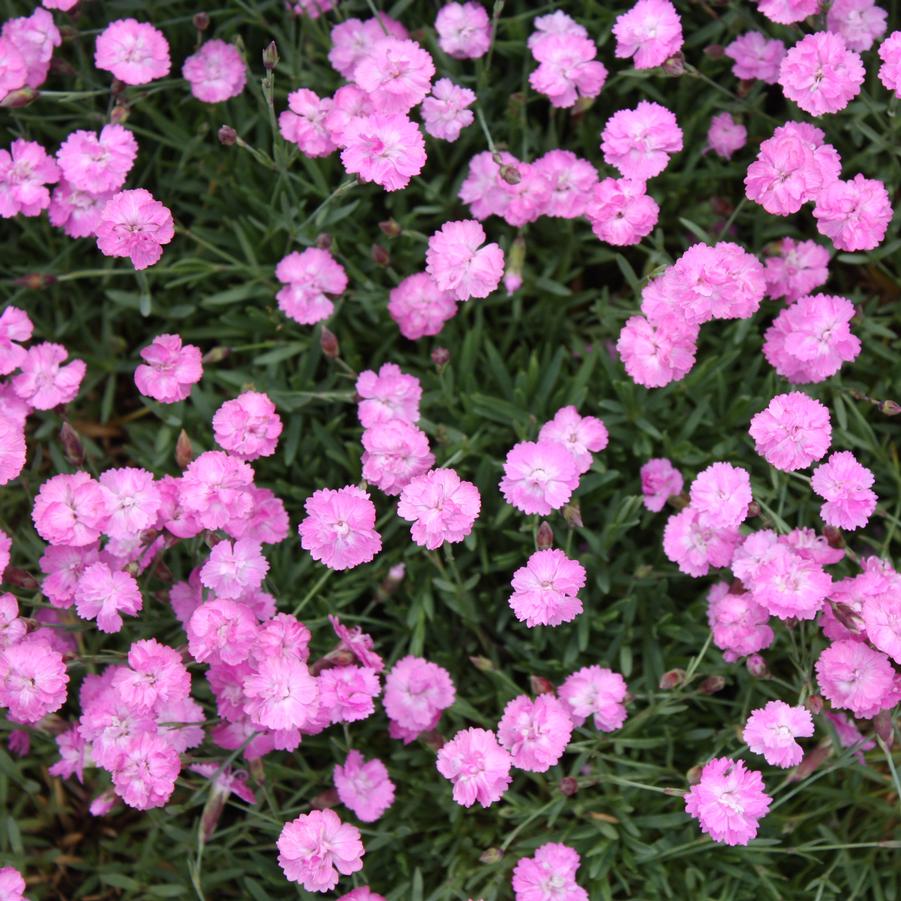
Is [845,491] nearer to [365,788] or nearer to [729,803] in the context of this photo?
[729,803]

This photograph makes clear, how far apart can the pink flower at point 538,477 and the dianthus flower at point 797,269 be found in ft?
2.30

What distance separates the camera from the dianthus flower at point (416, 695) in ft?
8.20

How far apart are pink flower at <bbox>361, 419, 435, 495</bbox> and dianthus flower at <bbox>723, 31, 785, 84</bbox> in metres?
1.23

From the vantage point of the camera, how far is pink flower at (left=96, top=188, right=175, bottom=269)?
8.10 ft

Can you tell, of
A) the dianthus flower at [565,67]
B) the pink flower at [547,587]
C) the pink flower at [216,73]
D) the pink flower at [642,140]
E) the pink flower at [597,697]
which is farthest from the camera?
the pink flower at [216,73]

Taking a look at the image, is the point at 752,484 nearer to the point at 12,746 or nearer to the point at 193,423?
the point at 193,423

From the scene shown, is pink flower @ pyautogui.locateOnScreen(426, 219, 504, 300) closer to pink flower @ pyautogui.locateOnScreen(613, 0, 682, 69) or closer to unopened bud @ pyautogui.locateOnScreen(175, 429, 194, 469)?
pink flower @ pyautogui.locateOnScreen(613, 0, 682, 69)

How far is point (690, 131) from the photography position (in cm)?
289

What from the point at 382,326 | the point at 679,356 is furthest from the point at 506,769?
the point at 382,326

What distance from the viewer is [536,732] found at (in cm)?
236

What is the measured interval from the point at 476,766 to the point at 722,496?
2.54 feet

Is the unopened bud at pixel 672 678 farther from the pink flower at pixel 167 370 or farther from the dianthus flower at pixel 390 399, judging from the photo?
the pink flower at pixel 167 370

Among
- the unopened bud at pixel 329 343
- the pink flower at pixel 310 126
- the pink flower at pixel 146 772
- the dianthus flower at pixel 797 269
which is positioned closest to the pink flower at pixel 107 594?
the pink flower at pixel 146 772

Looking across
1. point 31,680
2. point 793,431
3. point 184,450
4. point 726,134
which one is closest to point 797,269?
point 726,134
